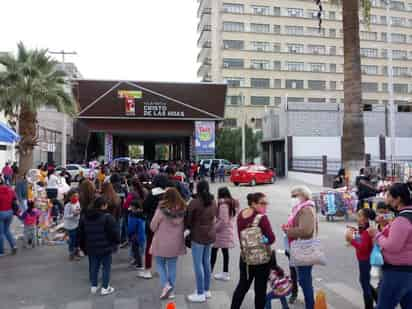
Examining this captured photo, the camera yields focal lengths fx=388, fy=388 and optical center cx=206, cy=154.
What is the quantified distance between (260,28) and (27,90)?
51300 millimetres

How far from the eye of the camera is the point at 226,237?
673 cm

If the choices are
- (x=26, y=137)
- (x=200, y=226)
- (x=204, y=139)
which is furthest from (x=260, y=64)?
(x=200, y=226)

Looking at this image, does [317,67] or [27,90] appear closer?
[27,90]

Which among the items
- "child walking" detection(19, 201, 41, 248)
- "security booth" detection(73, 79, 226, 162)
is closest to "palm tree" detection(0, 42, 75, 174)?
"child walking" detection(19, 201, 41, 248)

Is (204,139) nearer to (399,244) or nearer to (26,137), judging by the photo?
(26,137)

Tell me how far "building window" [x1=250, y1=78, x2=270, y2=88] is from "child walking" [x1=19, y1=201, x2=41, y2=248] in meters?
55.6

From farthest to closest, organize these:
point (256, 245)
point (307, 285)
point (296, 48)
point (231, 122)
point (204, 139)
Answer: point (296, 48), point (231, 122), point (204, 139), point (307, 285), point (256, 245)

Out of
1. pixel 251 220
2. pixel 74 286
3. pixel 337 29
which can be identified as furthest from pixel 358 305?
pixel 337 29

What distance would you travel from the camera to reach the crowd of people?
3.81m

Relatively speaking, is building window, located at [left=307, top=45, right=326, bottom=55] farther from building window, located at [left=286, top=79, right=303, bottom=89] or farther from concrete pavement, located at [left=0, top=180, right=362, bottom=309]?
concrete pavement, located at [left=0, top=180, right=362, bottom=309]

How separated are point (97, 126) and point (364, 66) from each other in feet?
172

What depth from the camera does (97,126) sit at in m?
34.1

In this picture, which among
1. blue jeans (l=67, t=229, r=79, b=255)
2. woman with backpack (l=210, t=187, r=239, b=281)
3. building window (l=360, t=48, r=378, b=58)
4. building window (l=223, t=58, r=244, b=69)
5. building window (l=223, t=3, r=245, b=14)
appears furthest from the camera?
building window (l=360, t=48, r=378, b=58)

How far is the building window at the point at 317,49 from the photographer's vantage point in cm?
6531
